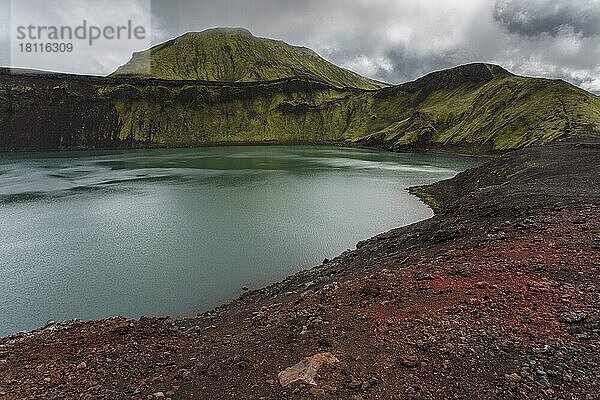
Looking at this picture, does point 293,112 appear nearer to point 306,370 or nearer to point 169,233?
point 169,233

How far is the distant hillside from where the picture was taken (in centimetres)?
9262

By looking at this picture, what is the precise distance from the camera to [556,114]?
83.1 m

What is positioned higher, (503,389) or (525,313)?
(525,313)

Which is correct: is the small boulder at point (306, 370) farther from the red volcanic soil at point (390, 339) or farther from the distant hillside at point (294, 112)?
the distant hillside at point (294, 112)

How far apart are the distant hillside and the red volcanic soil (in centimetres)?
6946

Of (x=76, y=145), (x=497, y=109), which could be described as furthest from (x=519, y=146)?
(x=76, y=145)

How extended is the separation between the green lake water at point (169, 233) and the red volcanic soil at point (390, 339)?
4.82 meters

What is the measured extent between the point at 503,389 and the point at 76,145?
145m

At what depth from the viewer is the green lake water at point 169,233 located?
20.5 metres

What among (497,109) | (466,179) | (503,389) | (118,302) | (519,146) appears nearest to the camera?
(503,389)

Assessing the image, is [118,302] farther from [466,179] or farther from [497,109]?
[497,109]

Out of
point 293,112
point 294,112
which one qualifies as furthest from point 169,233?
point 294,112

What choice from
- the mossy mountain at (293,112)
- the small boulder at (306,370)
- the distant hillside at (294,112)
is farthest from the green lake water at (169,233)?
the distant hillside at (294,112)

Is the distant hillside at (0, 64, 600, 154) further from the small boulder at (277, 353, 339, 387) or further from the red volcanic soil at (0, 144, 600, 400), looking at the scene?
the small boulder at (277, 353, 339, 387)
